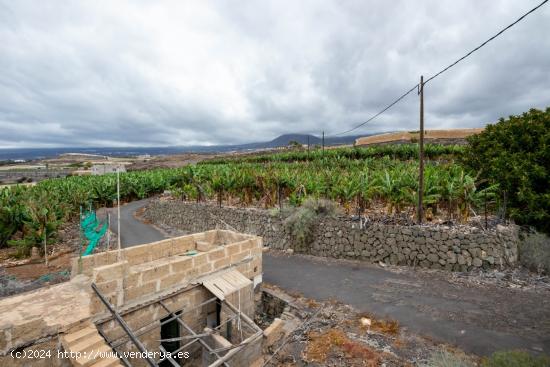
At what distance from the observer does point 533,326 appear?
24.1 feet

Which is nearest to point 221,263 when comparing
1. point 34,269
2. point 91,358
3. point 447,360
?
point 91,358

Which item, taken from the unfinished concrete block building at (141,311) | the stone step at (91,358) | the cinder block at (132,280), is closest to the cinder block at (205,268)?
the unfinished concrete block building at (141,311)

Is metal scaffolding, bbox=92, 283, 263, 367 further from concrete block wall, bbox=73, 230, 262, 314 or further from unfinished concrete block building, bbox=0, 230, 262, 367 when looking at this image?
concrete block wall, bbox=73, 230, 262, 314

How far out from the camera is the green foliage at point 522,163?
11.7 meters

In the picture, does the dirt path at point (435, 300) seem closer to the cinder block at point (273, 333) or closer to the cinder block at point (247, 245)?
the cinder block at point (273, 333)

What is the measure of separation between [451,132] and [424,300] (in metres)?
48.3

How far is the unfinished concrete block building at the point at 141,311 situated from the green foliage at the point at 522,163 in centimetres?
1132

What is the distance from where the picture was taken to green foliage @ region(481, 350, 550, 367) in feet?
17.3

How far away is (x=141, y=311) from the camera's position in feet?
23.1

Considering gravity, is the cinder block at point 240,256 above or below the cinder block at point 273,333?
above

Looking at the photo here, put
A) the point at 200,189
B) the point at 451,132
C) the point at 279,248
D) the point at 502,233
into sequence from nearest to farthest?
the point at 502,233 < the point at 279,248 < the point at 200,189 < the point at 451,132

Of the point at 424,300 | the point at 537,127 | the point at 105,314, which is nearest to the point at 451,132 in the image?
the point at 537,127

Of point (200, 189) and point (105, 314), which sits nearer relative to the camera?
point (105, 314)

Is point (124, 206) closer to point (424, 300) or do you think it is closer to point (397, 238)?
point (397, 238)
